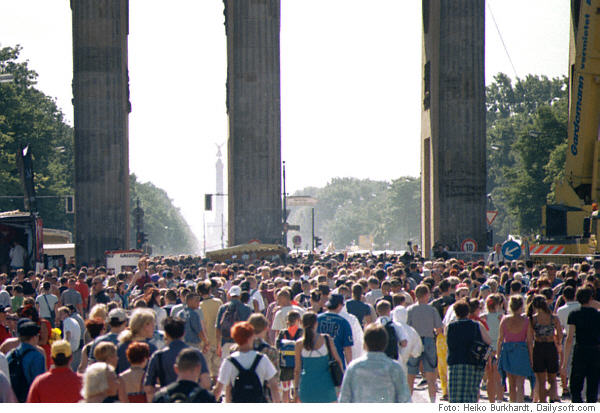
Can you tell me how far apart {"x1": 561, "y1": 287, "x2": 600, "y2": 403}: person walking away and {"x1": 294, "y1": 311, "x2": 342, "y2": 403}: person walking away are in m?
3.82

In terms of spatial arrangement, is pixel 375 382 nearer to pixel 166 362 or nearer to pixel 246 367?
pixel 246 367

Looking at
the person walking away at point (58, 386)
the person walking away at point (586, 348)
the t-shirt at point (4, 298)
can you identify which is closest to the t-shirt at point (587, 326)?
the person walking away at point (586, 348)

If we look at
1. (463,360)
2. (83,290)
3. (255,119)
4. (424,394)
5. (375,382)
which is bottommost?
(424,394)

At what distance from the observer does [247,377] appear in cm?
1025

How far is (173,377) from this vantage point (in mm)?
10664

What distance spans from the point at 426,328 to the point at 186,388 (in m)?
8.25

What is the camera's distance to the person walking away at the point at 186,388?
8.31 metres

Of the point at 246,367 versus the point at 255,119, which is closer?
the point at 246,367

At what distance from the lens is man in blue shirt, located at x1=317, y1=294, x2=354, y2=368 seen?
1347cm

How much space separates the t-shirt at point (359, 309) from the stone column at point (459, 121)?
113ft

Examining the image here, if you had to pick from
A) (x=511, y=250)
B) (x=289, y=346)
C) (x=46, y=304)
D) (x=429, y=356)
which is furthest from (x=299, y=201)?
(x=289, y=346)

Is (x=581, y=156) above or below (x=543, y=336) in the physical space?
above
